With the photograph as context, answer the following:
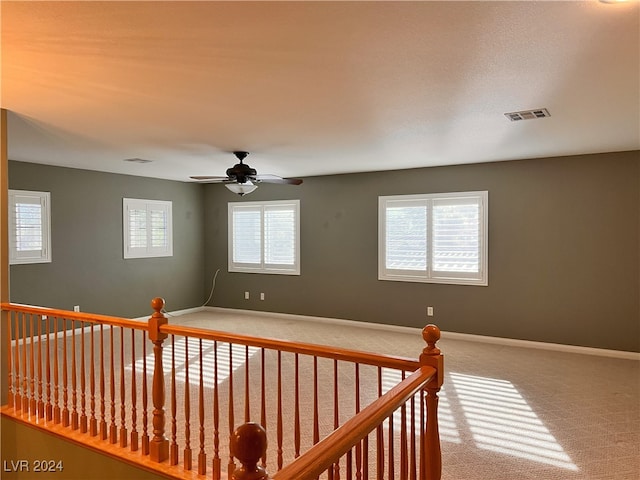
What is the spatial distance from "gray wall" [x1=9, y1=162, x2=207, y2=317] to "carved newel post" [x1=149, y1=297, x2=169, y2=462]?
4164 mm

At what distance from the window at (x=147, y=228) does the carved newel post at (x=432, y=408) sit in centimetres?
654

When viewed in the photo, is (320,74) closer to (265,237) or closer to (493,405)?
(493,405)

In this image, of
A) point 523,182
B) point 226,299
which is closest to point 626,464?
point 523,182

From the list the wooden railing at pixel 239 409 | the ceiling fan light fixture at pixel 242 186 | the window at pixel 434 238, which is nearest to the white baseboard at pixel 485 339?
the window at pixel 434 238

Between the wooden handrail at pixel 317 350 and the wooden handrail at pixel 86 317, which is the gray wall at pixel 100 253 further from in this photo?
the wooden handrail at pixel 317 350

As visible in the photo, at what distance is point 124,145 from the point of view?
499 centimetres

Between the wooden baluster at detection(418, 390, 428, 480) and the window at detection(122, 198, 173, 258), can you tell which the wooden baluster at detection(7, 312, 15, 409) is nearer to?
the wooden baluster at detection(418, 390, 428, 480)

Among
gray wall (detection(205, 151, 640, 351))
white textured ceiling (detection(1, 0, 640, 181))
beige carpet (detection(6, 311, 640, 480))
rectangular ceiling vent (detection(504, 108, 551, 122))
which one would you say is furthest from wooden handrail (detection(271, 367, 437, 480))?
gray wall (detection(205, 151, 640, 351))

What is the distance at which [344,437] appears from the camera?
3.78 ft

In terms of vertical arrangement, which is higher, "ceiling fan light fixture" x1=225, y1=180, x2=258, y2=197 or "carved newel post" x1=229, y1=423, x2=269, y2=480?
"ceiling fan light fixture" x1=225, y1=180, x2=258, y2=197

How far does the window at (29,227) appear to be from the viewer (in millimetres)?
5816

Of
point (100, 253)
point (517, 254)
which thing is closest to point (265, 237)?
point (100, 253)

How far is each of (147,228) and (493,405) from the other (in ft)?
20.0

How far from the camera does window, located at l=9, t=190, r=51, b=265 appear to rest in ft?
19.1
